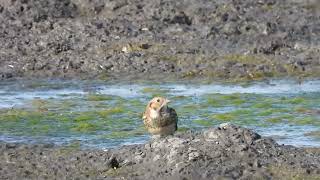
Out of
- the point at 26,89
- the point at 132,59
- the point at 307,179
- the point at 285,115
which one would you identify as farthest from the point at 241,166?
the point at 132,59

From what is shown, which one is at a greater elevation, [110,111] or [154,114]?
[154,114]

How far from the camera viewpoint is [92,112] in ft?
56.1

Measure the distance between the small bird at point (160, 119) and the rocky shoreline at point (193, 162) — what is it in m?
0.47

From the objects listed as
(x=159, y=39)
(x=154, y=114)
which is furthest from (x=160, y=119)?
(x=159, y=39)

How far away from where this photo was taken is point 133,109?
687 inches

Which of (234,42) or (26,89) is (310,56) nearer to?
(234,42)

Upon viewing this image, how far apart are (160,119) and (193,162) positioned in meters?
1.39

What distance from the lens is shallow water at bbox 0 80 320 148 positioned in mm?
15384

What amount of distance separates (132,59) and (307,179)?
404 inches

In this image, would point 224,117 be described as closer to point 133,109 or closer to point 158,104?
point 133,109

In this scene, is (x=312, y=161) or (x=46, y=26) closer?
(x=312, y=161)

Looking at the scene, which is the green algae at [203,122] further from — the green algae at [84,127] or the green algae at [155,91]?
the green algae at [155,91]

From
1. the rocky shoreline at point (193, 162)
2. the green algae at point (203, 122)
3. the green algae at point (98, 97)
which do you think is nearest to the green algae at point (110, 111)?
the green algae at point (98, 97)

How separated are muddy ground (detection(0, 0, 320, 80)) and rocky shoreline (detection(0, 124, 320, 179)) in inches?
318
